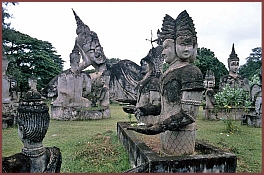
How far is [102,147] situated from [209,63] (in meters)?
28.7

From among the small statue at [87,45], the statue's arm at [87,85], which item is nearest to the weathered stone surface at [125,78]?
the small statue at [87,45]

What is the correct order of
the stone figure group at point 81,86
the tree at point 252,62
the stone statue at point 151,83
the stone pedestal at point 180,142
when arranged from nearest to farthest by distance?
the stone pedestal at point 180,142 → the stone statue at point 151,83 → the stone figure group at point 81,86 → the tree at point 252,62

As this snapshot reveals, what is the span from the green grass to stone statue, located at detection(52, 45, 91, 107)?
3816 mm

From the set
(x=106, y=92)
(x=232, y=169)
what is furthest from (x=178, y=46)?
(x=106, y=92)

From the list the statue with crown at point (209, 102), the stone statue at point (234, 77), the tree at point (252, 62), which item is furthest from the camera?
the tree at point (252, 62)

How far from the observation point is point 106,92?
14.7 meters

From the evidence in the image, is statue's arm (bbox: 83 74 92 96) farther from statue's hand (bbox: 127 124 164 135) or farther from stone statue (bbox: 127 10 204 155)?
statue's hand (bbox: 127 124 164 135)

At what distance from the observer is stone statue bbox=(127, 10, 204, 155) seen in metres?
3.60

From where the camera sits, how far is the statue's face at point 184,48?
3.93 m

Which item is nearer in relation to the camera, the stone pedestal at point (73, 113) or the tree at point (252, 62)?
the stone pedestal at point (73, 113)

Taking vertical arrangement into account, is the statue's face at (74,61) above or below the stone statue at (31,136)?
above

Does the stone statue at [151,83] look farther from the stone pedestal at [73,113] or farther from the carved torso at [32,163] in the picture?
the stone pedestal at [73,113]

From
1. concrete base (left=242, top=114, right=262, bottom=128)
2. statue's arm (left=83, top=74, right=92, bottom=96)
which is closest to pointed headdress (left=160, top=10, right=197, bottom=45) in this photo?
concrete base (left=242, top=114, right=262, bottom=128)

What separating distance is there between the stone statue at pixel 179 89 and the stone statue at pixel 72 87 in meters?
9.98
